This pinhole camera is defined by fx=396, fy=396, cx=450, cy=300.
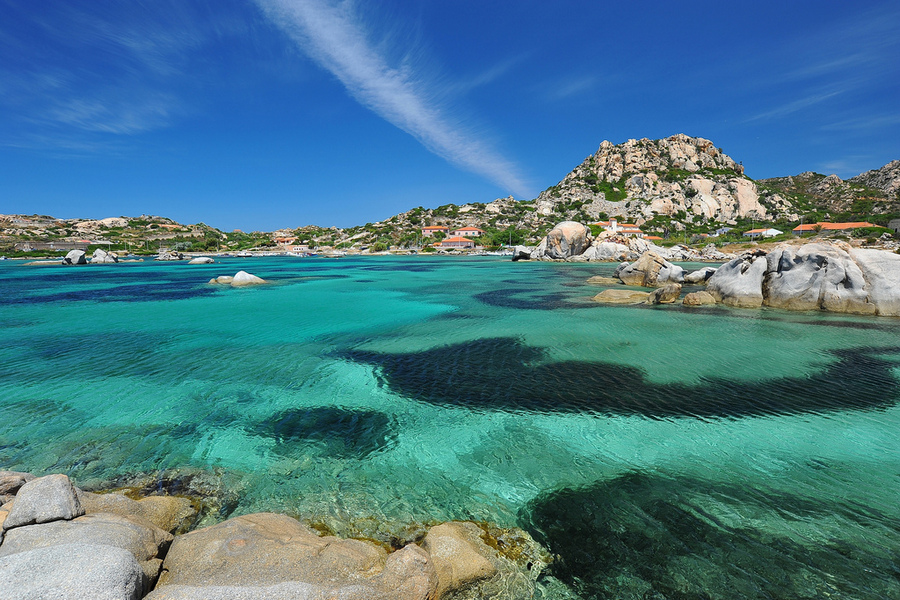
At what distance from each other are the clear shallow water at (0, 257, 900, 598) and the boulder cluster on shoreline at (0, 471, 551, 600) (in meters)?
0.74

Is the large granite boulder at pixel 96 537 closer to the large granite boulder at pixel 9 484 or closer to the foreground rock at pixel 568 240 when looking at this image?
the large granite boulder at pixel 9 484

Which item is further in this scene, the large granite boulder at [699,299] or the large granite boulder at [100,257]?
the large granite boulder at [100,257]

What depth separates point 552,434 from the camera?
28.7ft

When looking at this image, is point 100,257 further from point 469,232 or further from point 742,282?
point 742,282

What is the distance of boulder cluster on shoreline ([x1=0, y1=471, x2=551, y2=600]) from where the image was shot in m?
3.45

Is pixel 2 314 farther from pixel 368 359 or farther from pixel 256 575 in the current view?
pixel 256 575

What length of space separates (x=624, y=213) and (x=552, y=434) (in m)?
151

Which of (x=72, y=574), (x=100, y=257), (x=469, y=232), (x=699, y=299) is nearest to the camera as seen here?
(x=72, y=574)

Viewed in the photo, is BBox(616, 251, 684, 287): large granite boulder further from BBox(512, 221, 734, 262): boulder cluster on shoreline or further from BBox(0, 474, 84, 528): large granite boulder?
BBox(512, 221, 734, 262): boulder cluster on shoreline

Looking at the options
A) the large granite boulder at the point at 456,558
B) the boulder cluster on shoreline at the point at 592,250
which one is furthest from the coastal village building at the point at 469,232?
the large granite boulder at the point at 456,558

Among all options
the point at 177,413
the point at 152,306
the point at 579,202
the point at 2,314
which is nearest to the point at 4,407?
the point at 177,413

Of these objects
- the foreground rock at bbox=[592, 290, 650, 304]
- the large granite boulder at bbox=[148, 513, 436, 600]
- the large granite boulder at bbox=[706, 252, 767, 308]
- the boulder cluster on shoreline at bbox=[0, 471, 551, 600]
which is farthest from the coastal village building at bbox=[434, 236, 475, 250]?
the large granite boulder at bbox=[148, 513, 436, 600]

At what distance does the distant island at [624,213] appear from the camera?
12569 centimetres

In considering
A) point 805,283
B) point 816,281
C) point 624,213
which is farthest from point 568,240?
point 624,213
